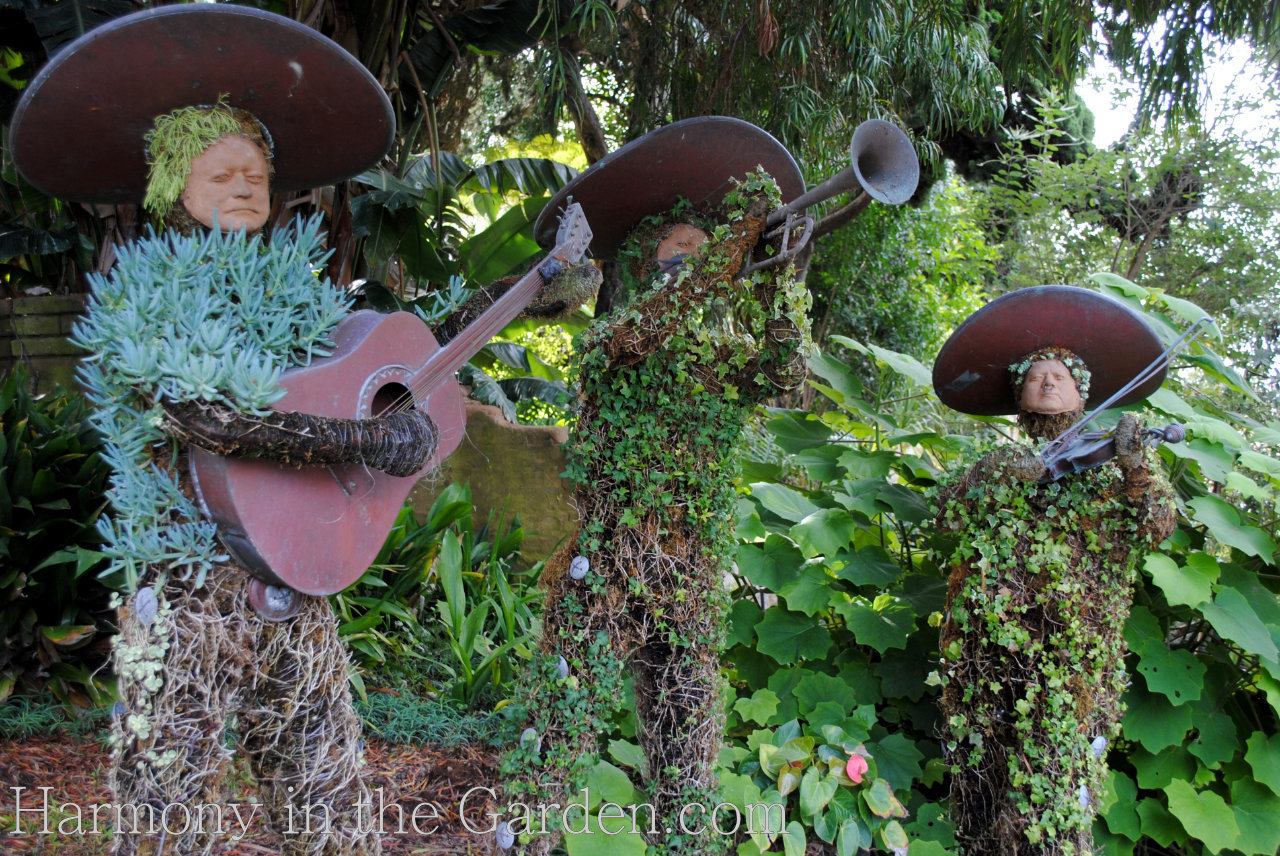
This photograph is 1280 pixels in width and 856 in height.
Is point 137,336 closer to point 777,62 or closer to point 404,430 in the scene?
point 404,430

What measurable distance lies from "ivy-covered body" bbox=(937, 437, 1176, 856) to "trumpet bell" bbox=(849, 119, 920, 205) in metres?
1.08

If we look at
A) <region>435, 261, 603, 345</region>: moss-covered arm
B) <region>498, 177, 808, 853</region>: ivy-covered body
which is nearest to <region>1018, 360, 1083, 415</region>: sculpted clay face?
<region>498, 177, 808, 853</region>: ivy-covered body

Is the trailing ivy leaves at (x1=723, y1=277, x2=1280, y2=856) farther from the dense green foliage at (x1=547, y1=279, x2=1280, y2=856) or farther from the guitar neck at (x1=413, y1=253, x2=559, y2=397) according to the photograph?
the guitar neck at (x1=413, y1=253, x2=559, y2=397)

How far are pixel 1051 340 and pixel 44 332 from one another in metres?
4.82

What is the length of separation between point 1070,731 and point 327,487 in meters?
2.34

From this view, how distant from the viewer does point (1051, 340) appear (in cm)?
304

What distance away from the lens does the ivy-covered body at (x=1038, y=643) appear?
2.78 metres

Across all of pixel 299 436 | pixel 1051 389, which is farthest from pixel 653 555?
pixel 1051 389

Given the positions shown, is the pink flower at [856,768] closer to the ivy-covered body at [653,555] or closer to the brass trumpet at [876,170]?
the ivy-covered body at [653,555]

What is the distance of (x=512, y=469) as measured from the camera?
497cm

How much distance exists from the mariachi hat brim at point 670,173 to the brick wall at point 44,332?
10.7 ft

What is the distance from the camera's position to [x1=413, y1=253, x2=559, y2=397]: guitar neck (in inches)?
91.1

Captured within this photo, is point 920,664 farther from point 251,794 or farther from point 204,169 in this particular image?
point 204,169

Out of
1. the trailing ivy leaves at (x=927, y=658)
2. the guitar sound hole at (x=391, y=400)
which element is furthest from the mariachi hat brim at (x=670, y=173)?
the trailing ivy leaves at (x=927, y=658)
